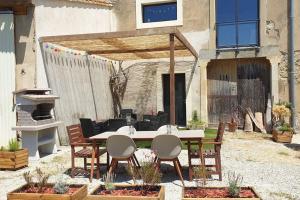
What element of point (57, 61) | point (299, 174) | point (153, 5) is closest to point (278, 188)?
point (299, 174)

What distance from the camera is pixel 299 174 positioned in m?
7.09

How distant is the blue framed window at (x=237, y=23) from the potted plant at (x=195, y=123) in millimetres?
2858

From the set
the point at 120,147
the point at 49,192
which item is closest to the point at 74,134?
the point at 120,147

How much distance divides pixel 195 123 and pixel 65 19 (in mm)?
5684

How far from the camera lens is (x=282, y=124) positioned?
40.0 feet

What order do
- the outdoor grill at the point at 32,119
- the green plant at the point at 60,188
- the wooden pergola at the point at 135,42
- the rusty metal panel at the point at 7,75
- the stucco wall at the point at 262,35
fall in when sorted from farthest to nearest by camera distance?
the stucco wall at the point at 262,35
the rusty metal panel at the point at 7,75
the wooden pergola at the point at 135,42
the outdoor grill at the point at 32,119
the green plant at the point at 60,188

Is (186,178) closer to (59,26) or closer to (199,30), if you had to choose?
(59,26)

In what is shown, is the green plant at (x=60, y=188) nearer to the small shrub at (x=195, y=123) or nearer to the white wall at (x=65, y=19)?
the white wall at (x=65, y=19)

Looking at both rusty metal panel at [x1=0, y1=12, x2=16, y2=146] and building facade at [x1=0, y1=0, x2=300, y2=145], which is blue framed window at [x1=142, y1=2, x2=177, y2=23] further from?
rusty metal panel at [x1=0, y1=12, x2=16, y2=146]

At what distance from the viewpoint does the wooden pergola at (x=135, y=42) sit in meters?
9.31

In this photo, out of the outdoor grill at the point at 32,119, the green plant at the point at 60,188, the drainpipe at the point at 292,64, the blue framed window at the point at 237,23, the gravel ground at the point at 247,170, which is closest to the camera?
the green plant at the point at 60,188

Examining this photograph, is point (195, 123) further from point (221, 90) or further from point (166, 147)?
point (166, 147)

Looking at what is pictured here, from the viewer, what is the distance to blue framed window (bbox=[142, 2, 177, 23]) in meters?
15.2

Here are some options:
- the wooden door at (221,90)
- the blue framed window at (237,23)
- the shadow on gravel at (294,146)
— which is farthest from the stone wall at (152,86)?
the shadow on gravel at (294,146)
